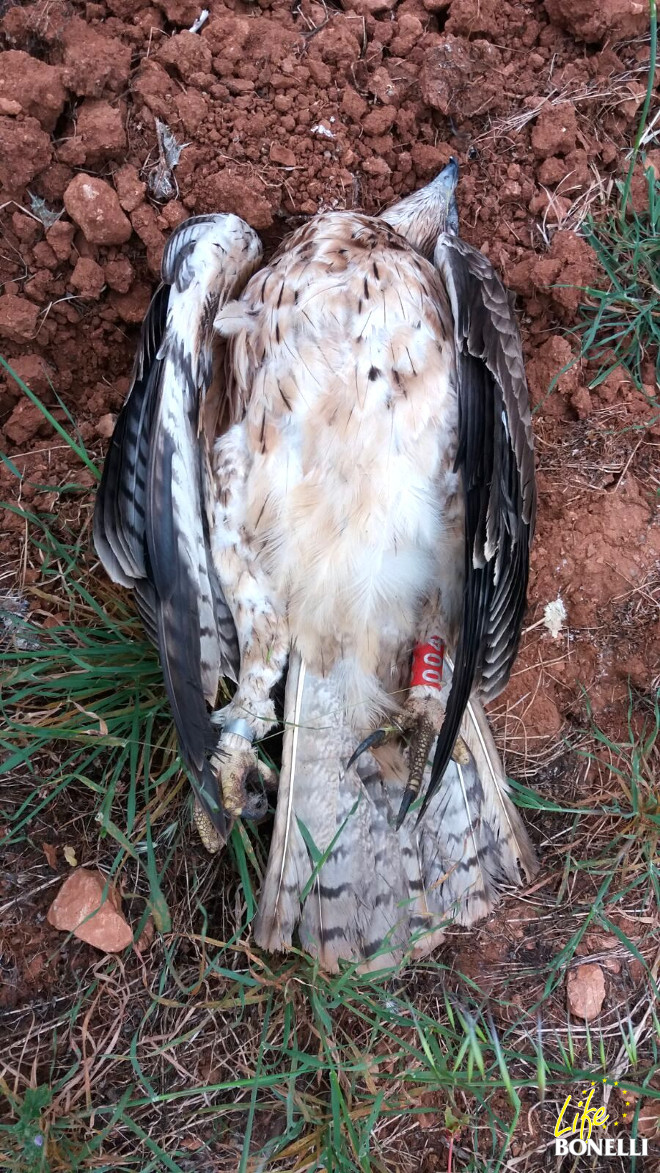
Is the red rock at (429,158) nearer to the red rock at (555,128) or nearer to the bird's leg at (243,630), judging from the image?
the red rock at (555,128)

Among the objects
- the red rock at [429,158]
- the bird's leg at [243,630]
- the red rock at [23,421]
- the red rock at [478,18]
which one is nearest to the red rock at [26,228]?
the red rock at [23,421]

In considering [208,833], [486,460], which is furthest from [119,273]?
[208,833]

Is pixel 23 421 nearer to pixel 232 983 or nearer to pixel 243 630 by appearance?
pixel 243 630

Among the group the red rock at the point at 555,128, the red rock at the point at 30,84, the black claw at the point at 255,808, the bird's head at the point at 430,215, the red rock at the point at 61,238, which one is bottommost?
the black claw at the point at 255,808

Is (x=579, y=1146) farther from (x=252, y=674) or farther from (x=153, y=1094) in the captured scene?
(x=252, y=674)

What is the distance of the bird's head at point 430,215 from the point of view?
8.96ft

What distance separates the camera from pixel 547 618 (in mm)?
2926

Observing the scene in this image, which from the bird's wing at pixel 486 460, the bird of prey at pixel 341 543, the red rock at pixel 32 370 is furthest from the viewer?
the red rock at pixel 32 370

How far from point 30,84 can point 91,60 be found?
A: 0.23 meters

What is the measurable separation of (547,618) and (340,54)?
2191 mm

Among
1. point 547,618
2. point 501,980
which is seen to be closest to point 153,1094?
point 501,980

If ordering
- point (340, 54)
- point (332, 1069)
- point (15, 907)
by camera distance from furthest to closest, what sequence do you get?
point (340, 54) < point (15, 907) < point (332, 1069)

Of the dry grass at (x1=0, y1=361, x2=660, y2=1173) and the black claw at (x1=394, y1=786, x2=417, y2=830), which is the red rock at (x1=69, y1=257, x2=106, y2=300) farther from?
the black claw at (x1=394, y1=786, x2=417, y2=830)

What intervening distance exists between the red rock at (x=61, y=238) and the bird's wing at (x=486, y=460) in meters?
1.34
